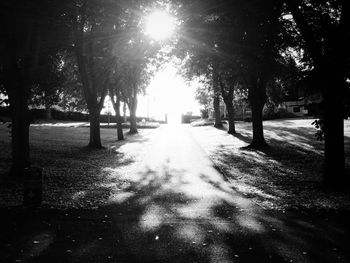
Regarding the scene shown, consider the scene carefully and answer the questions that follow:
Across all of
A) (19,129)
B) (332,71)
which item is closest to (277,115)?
(332,71)

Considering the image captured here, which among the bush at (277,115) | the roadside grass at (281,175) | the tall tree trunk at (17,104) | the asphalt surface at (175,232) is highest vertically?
the tall tree trunk at (17,104)

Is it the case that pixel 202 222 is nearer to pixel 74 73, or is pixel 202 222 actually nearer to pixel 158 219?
pixel 158 219

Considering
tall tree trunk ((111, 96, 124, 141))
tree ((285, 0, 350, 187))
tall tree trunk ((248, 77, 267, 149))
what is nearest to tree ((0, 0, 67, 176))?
tree ((285, 0, 350, 187))

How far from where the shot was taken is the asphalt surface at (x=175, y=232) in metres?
5.43

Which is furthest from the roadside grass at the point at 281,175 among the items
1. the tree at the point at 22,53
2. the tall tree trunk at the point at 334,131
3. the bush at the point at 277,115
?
the bush at the point at 277,115

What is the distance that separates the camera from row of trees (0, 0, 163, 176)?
1142 centimetres

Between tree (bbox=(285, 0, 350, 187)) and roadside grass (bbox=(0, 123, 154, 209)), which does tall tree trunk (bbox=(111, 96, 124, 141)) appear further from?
tree (bbox=(285, 0, 350, 187))

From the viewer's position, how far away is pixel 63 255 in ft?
17.7

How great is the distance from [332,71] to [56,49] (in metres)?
11.2

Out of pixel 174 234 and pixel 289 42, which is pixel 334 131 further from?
pixel 174 234

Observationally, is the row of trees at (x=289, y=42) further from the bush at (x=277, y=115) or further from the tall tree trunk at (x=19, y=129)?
the bush at (x=277, y=115)

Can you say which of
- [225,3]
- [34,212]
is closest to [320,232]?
[34,212]

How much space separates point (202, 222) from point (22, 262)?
342 cm

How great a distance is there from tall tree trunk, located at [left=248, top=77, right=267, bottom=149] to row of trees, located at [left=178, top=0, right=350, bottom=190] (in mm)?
4928
